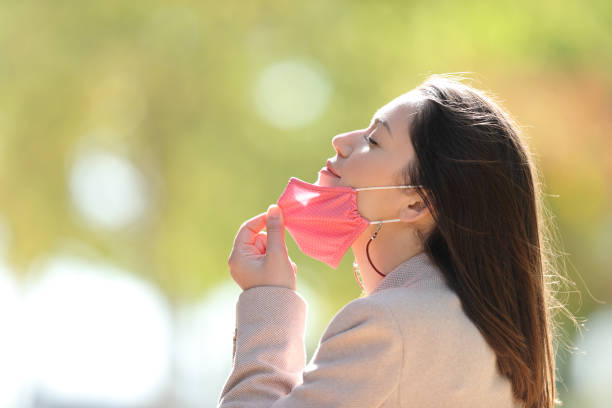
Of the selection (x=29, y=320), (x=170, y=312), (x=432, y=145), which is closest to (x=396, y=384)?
(x=432, y=145)

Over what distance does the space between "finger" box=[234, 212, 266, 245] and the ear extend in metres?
0.39

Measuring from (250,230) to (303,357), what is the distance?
376 mm

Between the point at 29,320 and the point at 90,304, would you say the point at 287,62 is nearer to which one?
the point at 90,304

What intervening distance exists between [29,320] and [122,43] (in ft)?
11.8

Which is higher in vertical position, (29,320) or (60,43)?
(60,43)

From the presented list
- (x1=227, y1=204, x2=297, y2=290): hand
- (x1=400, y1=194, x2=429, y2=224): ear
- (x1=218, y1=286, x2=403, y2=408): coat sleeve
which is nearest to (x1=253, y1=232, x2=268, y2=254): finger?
(x1=227, y1=204, x2=297, y2=290): hand

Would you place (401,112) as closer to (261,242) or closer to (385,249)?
(385,249)

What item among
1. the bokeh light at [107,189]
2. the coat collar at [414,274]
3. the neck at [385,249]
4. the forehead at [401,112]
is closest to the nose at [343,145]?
the forehead at [401,112]

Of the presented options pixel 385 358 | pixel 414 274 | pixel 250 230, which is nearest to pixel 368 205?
pixel 414 274

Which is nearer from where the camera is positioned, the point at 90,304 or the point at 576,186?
the point at 576,186

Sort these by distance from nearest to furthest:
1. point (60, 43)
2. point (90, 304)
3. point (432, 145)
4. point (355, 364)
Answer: point (355, 364) → point (432, 145) → point (60, 43) → point (90, 304)

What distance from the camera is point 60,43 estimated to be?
29.7ft

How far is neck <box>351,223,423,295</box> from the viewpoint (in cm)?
196

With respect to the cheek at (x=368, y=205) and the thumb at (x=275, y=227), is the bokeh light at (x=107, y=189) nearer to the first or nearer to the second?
the thumb at (x=275, y=227)
